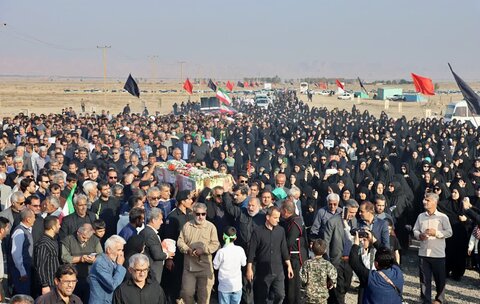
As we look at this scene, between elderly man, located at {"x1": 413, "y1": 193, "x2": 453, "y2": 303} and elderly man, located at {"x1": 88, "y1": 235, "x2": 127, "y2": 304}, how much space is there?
412 cm

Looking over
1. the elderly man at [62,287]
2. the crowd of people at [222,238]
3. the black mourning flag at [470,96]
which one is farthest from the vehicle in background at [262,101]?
the elderly man at [62,287]

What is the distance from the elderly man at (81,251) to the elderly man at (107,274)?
59cm

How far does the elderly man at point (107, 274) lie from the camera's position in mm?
5707

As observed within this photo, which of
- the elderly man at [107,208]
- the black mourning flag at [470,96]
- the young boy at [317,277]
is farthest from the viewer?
the black mourning flag at [470,96]

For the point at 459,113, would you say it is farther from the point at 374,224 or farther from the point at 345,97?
the point at 345,97

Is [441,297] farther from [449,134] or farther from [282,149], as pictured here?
[449,134]

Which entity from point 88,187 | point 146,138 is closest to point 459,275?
point 88,187

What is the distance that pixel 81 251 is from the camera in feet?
Answer: 21.1

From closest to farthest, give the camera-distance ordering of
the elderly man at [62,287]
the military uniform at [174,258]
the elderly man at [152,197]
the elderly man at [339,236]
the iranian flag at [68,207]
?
the elderly man at [62,287] → the military uniform at [174,258] → the elderly man at [339,236] → the elderly man at [152,197] → the iranian flag at [68,207]

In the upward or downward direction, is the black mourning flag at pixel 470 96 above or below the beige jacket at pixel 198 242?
above

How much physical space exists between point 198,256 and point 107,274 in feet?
5.39

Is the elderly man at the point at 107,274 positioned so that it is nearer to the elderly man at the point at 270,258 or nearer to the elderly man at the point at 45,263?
the elderly man at the point at 45,263

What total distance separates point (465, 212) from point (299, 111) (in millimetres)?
29564

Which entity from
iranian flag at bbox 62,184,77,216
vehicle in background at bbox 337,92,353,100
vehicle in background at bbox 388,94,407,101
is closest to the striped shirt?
iranian flag at bbox 62,184,77,216
